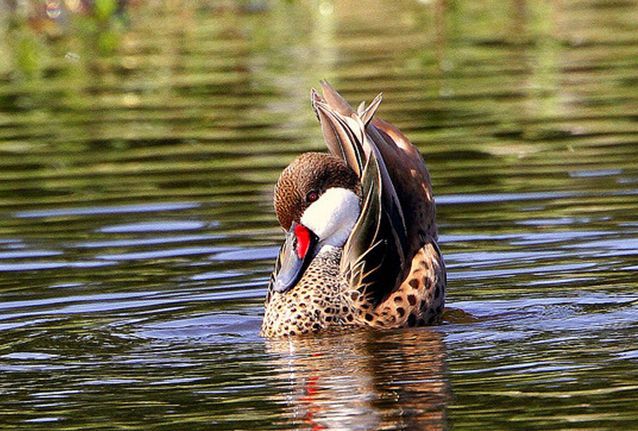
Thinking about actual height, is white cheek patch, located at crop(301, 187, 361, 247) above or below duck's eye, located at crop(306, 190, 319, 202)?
below

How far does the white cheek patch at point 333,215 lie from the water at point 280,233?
22.1 inches

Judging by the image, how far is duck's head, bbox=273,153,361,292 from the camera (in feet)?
26.3

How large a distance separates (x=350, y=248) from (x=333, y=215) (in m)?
0.18

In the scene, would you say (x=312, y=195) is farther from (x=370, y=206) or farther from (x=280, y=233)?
(x=280, y=233)

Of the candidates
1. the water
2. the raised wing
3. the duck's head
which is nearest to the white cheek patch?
the duck's head

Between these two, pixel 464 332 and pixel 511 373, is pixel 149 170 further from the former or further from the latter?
pixel 511 373

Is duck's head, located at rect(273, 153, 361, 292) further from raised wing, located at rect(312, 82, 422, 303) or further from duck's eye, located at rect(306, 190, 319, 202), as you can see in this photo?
raised wing, located at rect(312, 82, 422, 303)

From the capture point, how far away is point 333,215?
26.8 ft

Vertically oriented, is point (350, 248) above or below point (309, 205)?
below

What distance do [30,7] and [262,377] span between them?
20722 millimetres

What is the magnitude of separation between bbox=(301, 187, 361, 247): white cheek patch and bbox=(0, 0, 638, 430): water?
0.56m

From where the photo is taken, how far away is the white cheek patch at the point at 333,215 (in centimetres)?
812

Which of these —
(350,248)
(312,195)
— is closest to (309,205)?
(312,195)

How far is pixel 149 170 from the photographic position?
13.8 meters
